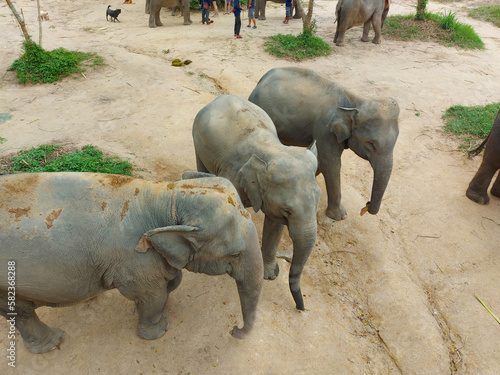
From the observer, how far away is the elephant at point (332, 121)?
13.7 ft

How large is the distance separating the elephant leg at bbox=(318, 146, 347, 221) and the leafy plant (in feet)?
20.9

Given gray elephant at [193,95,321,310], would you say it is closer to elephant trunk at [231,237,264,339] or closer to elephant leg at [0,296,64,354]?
elephant trunk at [231,237,264,339]

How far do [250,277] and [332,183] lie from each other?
7.96 ft

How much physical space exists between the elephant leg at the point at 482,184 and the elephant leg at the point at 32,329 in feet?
18.9

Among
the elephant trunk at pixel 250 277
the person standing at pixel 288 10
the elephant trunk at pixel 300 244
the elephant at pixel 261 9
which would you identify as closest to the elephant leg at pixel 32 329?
the elephant trunk at pixel 250 277

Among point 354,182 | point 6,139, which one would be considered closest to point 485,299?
point 354,182

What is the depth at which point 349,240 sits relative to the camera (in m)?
4.95

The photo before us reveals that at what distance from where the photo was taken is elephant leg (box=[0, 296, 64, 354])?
295 centimetres

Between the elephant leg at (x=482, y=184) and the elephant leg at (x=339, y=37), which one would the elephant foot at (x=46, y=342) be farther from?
the elephant leg at (x=339, y=37)

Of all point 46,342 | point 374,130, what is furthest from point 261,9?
point 46,342

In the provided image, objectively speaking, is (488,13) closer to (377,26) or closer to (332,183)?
(377,26)

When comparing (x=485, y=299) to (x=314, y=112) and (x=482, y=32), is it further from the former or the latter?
(x=482, y=32)

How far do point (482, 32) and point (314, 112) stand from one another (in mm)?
13037

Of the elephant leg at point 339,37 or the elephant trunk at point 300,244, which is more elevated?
the elephant leg at point 339,37
